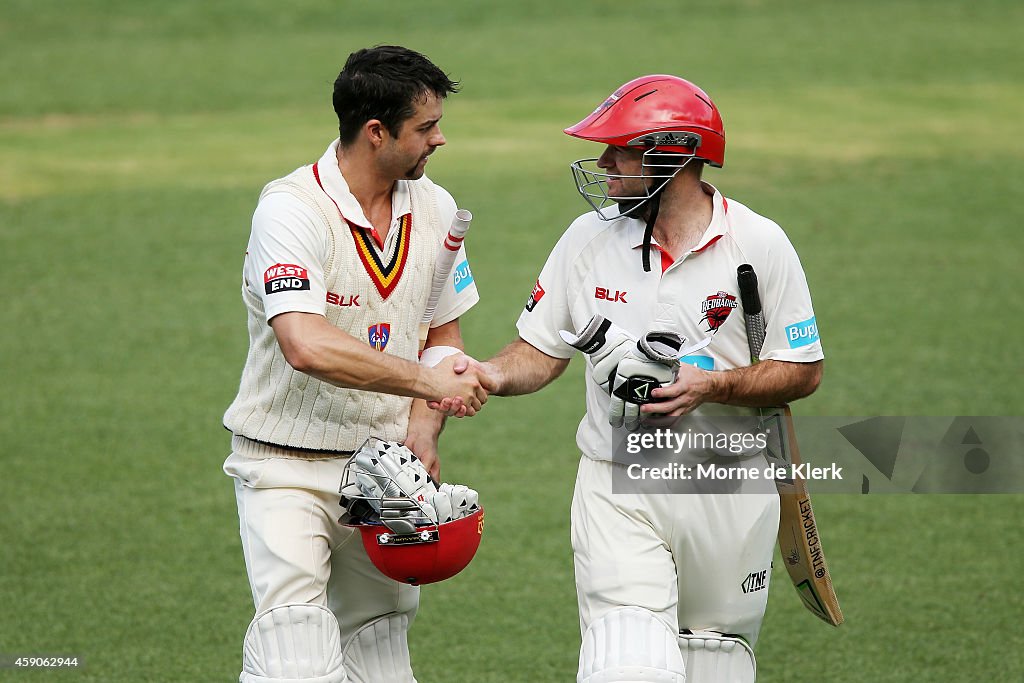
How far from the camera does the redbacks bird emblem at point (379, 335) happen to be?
4.14 m

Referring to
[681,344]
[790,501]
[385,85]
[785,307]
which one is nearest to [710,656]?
[790,501]

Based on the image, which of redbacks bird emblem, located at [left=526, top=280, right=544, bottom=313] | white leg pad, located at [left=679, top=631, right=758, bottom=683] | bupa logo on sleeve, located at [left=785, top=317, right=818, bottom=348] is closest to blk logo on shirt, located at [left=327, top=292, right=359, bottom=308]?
redbacks bird emblem, located at [left=526, top=280, right=544, bottom=313]

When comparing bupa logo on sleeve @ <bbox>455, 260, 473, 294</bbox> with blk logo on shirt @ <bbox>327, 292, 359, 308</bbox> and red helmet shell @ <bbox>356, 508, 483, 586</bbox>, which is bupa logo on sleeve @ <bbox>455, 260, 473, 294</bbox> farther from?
red helmet shell @ <bbox>356, 508, 483, 586</bbox>

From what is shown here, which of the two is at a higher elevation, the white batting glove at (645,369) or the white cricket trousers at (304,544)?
the white batting glove at (645,369)

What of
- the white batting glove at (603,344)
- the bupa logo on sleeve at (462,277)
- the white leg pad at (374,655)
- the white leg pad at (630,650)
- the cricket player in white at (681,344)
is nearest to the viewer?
the white leg pad at (630,650)

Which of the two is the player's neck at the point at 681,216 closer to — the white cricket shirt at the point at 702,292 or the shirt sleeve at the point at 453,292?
the white cricket shirt at the point at 702,292

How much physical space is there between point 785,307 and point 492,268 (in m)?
7.26

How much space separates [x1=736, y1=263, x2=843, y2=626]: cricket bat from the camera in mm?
3904

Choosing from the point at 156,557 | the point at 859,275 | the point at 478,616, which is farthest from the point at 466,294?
the point at 859,275

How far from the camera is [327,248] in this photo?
13.2 ft

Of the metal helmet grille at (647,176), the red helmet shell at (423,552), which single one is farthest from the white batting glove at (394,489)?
the metal helmet grille at (647,176)

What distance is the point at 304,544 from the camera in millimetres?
4016

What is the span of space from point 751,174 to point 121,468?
826cm

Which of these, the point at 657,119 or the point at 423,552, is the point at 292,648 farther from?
the point at 657,119
